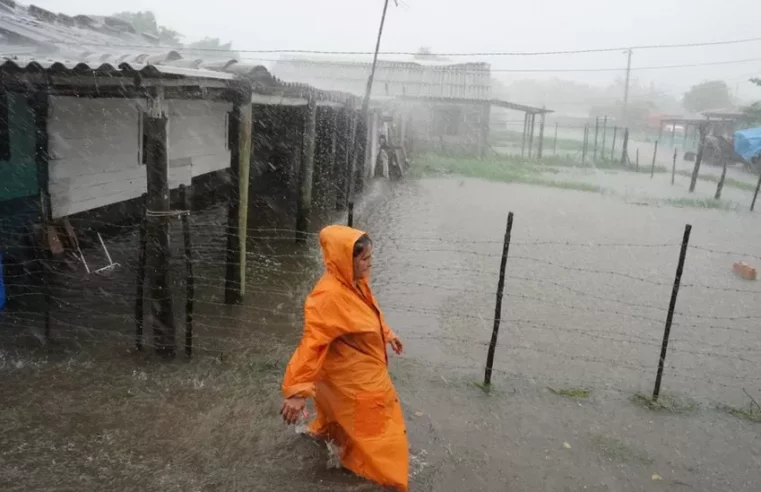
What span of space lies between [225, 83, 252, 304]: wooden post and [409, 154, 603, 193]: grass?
46.6 ft

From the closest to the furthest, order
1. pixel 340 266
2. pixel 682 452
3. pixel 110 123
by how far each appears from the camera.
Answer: pixel 340 266
pixel 682 452
pixel 110 123

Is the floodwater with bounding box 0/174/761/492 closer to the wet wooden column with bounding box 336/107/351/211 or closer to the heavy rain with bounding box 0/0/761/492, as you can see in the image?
the heavy rain with bounding box 0/0/761/492

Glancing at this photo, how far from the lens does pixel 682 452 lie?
4.38 metres

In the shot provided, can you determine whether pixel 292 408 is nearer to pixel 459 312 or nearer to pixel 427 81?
pixel 459 312

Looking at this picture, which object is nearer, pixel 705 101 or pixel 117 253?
pixel 117 253

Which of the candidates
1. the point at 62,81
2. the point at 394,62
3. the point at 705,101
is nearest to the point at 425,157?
the point at 394,62

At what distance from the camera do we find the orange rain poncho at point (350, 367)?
124 inches

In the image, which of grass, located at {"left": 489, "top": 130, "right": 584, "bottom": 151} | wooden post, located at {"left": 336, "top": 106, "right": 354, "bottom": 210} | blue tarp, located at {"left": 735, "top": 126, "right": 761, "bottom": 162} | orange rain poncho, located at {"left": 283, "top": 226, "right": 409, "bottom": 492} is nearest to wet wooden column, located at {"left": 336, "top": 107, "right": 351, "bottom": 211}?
wooden post, located at {"left": 336, "top": 106, "right": 354, "bottom": 210}

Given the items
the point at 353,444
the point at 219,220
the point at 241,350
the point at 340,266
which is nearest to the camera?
the point at 340,266

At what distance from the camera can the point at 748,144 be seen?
26562 millimetres

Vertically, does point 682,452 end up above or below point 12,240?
below

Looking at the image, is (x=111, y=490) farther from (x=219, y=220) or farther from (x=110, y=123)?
(x=219, y=220)

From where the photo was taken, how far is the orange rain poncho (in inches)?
124

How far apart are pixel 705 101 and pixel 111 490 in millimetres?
78193
